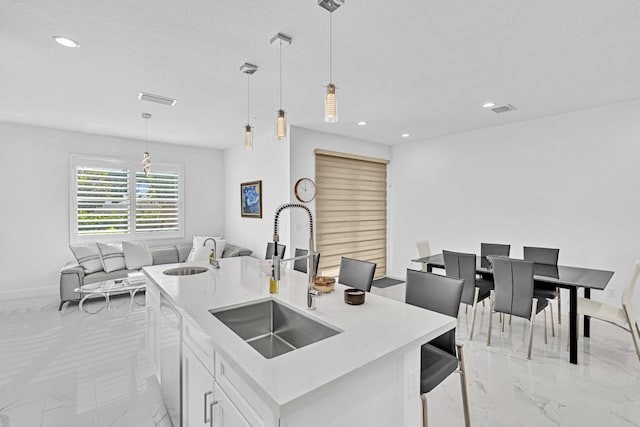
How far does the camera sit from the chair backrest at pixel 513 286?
2783mm

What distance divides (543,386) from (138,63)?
13.7ft

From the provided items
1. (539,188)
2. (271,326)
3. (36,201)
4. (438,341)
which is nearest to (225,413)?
(271,326)

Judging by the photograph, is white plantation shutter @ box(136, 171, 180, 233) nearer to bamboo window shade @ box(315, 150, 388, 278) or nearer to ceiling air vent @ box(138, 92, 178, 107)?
ceiling air vent @ box(138, 92, 178, 107)

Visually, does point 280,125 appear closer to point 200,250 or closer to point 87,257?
point 200,250

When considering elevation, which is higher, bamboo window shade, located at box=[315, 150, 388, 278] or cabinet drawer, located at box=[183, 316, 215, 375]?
bamboo window shade, located at box=[315, 150, 388, 278]

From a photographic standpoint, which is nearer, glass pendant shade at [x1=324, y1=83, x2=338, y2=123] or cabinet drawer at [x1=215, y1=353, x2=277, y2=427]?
cabinet drawer at [x1=215, y1=353, x2=277, y2=427]

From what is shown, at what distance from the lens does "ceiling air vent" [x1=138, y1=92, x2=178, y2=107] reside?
3294 millimetres

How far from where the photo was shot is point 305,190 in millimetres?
4609

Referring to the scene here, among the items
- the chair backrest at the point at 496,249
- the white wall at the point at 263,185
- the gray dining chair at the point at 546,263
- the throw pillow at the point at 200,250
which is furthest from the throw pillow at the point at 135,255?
the gray dining chair at the point at 546,263

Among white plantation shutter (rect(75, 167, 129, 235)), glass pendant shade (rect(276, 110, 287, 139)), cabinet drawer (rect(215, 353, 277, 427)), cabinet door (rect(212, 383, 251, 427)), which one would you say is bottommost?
cabinet door (rect(212, 383, 251, 427))

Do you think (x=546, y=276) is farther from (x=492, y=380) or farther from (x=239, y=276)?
(x=239, y=276)

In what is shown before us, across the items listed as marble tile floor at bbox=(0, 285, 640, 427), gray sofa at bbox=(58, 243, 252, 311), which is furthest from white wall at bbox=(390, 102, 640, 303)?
gray sofa at bbox=(58, 243, 252, 311)

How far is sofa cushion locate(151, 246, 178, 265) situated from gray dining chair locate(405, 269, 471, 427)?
4.61 m

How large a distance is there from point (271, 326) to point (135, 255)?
3.96m
